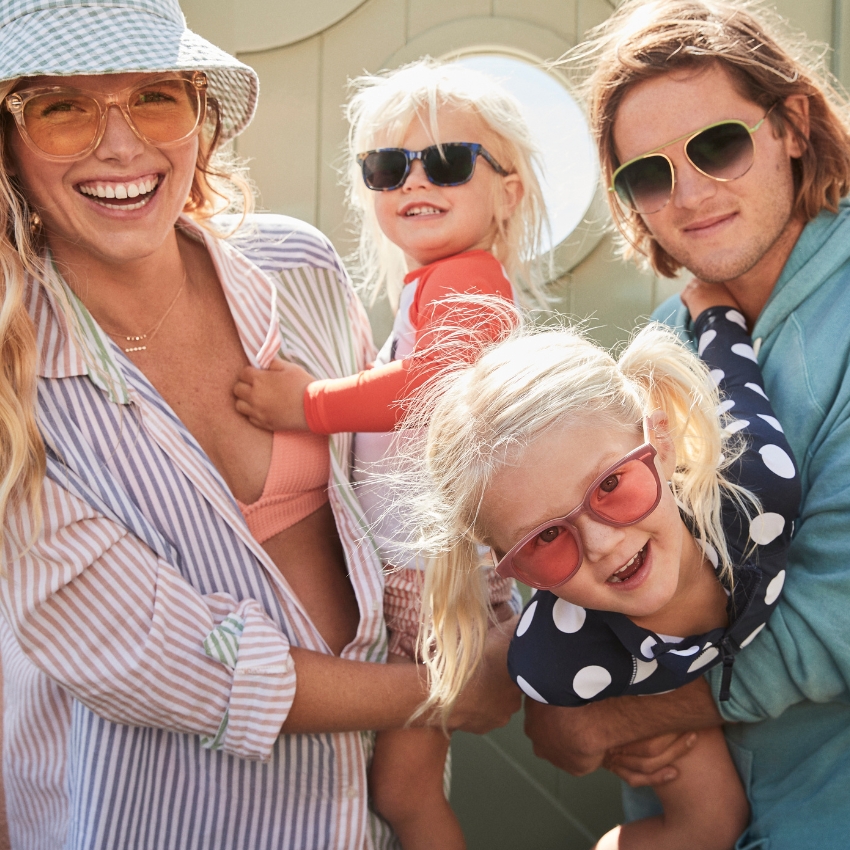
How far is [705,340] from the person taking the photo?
1994 mm


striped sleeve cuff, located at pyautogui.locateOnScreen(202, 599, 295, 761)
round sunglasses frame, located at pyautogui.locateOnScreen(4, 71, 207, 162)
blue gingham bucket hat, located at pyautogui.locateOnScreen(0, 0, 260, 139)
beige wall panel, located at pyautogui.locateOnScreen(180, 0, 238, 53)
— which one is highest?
beige wall panel, located at pyautogui.locateOnScreen(180, 0, 238, 53)

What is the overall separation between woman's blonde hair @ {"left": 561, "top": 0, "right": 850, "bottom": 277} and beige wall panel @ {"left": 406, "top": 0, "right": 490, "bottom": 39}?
2.45 feet

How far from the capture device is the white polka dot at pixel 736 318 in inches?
79.5

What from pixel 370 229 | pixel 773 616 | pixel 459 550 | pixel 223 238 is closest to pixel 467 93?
pixel 370 229

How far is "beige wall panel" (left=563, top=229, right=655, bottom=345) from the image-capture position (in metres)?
2.83

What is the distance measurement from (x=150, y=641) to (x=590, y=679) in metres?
0.83

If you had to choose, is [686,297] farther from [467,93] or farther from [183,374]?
[183,374]

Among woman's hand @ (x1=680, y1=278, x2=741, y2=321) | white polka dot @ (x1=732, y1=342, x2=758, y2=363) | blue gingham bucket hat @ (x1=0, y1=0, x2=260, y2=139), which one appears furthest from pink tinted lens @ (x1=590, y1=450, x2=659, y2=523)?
blue gingham bucket hat @ (x1=0, y1=0, x2=260, y2=139)

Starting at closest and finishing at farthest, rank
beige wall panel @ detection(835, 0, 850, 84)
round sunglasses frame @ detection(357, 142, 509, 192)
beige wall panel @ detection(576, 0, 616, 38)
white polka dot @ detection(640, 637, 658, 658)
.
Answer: white polka dot @ detection(640, 637, 658, 658) → round sunglasses frame @ detection(357, 142, 509, 192) → beige wall panel @ detection(835, 0, 850, 84) → beige wall panel @ detection(576, 0, 616, 38)

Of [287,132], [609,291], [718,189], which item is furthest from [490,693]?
[287,132]

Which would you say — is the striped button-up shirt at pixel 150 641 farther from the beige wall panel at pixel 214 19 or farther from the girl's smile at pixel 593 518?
the beige wall panel at pixel 214 19

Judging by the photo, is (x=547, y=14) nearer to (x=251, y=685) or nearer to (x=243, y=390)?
(x=243, y=390)

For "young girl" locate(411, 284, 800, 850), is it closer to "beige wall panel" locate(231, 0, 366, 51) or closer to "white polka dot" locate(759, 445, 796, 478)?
"white polka dot" locate(759, 445, 796, 478)

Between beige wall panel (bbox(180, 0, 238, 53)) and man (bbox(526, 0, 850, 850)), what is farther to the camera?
beige wall panel (bbox(180, 0, 238, 53))
